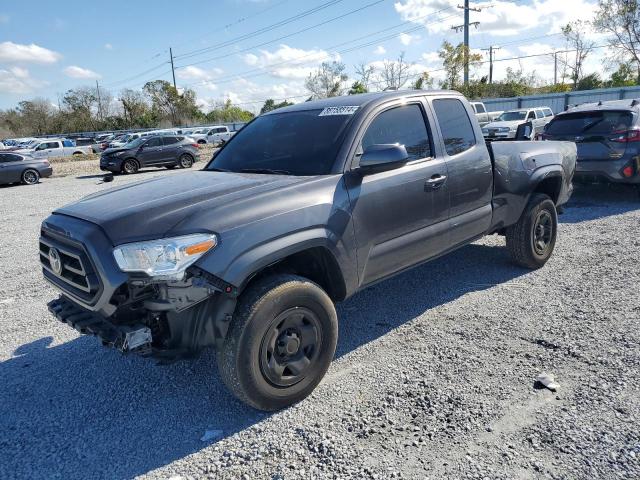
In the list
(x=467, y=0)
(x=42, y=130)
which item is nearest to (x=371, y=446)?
(x=467, y=0)

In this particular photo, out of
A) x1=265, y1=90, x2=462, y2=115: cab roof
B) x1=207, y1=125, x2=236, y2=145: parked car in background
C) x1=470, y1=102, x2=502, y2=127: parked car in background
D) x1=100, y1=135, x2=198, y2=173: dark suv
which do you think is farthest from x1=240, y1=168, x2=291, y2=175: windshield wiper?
x1=207, y1=125, x2=236, y2=145: parked car in background

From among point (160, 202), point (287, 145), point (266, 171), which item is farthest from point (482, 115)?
point (160, 202)

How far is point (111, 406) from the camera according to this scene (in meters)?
3.22

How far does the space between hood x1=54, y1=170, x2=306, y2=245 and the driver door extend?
54 centimetres

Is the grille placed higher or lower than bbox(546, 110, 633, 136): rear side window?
lower

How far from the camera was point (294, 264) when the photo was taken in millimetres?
3322

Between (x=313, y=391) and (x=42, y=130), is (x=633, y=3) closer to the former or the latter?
(x=313, y=391)

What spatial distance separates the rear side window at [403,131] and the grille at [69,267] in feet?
6.63

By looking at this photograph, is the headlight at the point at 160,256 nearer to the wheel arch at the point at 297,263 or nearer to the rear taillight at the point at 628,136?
→ the wheel arch at the point at 297,263

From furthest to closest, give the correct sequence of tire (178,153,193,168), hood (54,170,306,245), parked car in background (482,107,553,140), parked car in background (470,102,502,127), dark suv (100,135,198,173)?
parked car in background (470,102,502,127) → tire (178,153,193,168) → dark suv (100,135,198,173) → parked car in background (482,107,553,140) → hood (54,170,306,245)

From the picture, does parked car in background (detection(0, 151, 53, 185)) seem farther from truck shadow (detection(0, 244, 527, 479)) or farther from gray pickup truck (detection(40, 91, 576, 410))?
gray pickup truck (detection(40, 91, 576, 410))

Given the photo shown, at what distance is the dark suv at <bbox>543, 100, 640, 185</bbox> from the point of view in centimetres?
800

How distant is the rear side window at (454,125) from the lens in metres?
4.26

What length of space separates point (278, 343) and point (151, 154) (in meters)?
20.3
